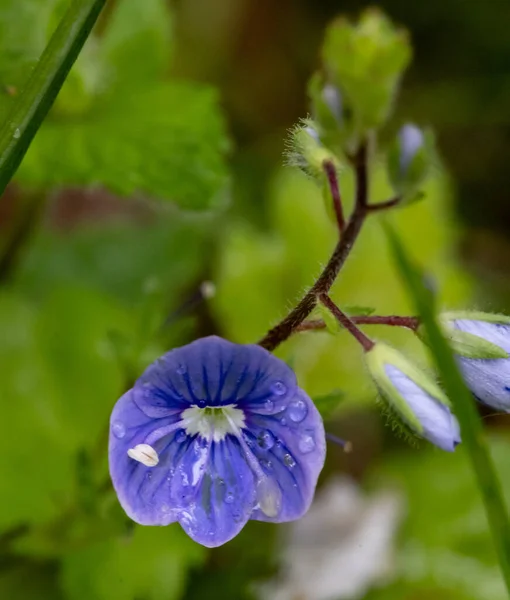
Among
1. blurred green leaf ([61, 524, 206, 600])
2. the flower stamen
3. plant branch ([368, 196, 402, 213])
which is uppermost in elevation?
plant branch ([368, 196, 402, 213])

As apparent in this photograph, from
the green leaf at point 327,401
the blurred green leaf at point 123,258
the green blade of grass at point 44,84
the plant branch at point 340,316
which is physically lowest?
the blurred green leaf at point 123,258

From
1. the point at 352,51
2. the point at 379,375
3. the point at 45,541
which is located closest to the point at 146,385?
the point at 379,375

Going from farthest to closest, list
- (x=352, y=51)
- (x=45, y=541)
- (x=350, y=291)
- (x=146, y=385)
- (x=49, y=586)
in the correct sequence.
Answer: (x=350, y=291) → (x=49, y=586) → (x=45, y=541) → (x=146, y=385) → (x=352, y=51)

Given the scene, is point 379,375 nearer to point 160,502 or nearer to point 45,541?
point 160,502

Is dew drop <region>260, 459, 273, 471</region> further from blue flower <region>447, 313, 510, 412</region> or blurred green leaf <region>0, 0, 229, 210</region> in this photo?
blurred green leaf <region>0, 0, 229, 210</region>

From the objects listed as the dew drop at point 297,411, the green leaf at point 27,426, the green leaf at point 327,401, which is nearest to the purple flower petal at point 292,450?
the dew drop at point 297,411

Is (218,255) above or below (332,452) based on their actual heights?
above

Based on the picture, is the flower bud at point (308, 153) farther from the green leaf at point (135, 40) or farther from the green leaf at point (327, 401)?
the green leaf at point (135, 40)

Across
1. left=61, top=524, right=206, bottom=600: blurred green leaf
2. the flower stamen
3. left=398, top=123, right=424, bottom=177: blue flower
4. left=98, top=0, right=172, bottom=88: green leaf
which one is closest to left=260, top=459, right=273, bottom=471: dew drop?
the flower stamen
